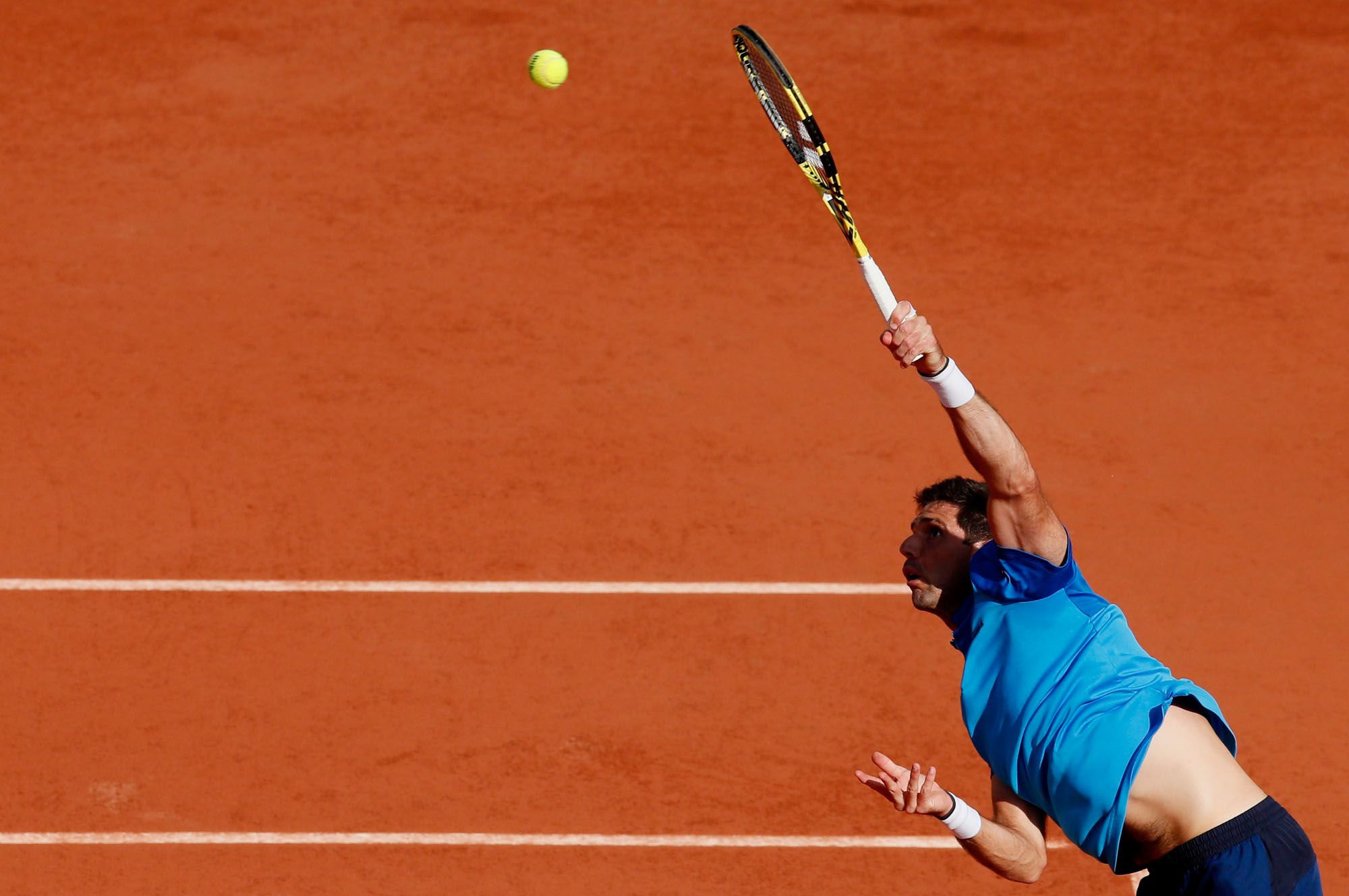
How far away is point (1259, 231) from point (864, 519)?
4.71 metres

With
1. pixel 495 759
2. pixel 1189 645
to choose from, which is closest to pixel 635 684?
pixel 495 759

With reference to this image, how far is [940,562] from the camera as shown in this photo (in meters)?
5.33

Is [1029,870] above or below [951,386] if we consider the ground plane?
below

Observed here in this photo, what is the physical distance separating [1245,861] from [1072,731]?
65 cm

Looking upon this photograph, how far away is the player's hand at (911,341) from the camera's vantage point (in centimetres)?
493

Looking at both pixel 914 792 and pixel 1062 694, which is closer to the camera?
pixel 914 792

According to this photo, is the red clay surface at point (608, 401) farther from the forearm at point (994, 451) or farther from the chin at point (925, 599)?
the forearm at point (994, 451)

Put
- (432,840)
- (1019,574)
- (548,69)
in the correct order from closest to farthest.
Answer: (1019,574)
(432,840)
(548,69)

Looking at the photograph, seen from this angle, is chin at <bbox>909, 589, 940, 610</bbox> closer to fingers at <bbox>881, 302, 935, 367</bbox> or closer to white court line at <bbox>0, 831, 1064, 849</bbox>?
fingers at <bbox>881, 302, 935, 367</bbox>

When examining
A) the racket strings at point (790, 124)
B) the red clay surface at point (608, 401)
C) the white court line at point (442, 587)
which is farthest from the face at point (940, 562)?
the white court line at point (442, 587)

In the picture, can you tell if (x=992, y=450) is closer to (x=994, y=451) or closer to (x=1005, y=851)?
(x=994, y=451)

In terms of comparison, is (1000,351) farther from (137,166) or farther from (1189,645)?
(137,166)

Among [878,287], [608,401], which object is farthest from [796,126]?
[608,401]

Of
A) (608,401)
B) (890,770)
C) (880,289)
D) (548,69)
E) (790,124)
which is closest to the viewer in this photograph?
(890,770)
